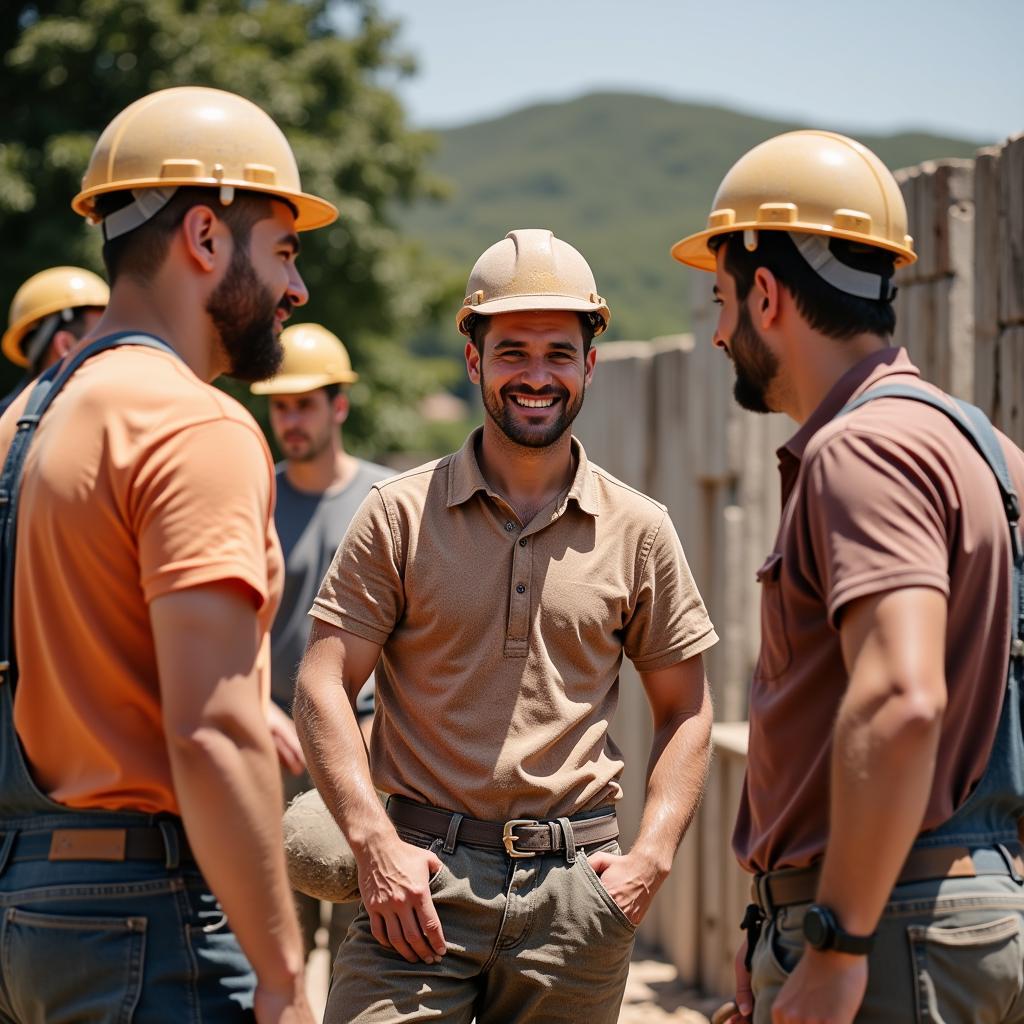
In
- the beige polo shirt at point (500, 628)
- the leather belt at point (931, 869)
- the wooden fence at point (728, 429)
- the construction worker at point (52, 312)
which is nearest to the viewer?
the leather belt at point (931, 869)

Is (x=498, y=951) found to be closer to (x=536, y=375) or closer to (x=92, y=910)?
(x=92, y=910)

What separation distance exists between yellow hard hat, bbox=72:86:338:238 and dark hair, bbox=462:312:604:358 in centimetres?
100

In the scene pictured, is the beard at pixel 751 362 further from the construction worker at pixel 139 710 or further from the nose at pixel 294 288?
the construction worker at pixel 139 710

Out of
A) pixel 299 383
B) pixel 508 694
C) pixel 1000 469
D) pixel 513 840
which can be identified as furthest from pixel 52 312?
pixel 1000 469

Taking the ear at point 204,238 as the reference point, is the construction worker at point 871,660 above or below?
below

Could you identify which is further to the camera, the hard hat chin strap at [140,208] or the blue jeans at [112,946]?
the hard hat chin strap at [140,208]

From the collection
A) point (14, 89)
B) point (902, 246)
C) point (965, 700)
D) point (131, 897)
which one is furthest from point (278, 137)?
point (14, 89)

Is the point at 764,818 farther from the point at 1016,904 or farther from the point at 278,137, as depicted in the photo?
the point at 278,137

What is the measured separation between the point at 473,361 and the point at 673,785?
50.4 inches

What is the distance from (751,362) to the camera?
3010 mm

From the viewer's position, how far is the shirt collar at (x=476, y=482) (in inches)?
144

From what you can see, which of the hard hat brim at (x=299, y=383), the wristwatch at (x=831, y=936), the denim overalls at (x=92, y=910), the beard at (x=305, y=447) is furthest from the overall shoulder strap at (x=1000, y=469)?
the hard hat brim at (x=299, y=383)

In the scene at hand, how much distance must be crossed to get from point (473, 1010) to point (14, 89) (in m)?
22.2

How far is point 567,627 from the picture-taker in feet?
11.7
